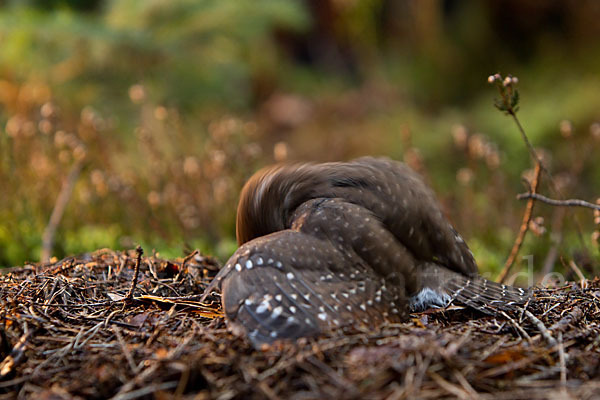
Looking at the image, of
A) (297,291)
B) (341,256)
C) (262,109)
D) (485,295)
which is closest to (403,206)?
(341,256)

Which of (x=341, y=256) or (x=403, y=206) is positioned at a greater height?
(x=403, y=206)

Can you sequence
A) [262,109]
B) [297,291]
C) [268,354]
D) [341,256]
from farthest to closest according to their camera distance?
[262,109]
[341,256]
[297,291]
[268,354]

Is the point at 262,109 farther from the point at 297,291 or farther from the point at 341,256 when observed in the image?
the point at 297,291

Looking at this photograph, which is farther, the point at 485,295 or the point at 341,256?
the point at 485,295

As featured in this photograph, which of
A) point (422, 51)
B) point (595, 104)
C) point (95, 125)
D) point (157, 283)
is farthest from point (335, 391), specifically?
point (422, 51)

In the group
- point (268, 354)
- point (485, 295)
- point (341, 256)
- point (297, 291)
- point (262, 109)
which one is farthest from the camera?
point (262, 109)

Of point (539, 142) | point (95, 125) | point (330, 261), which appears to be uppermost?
point (95, 125)

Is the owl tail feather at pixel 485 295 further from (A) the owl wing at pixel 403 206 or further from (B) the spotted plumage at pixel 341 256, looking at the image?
(A) the owl wing at pixel 403 206

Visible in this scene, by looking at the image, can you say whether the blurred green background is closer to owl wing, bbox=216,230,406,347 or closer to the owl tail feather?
the owl tail feather

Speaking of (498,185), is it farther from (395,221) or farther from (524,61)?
(524,61)
